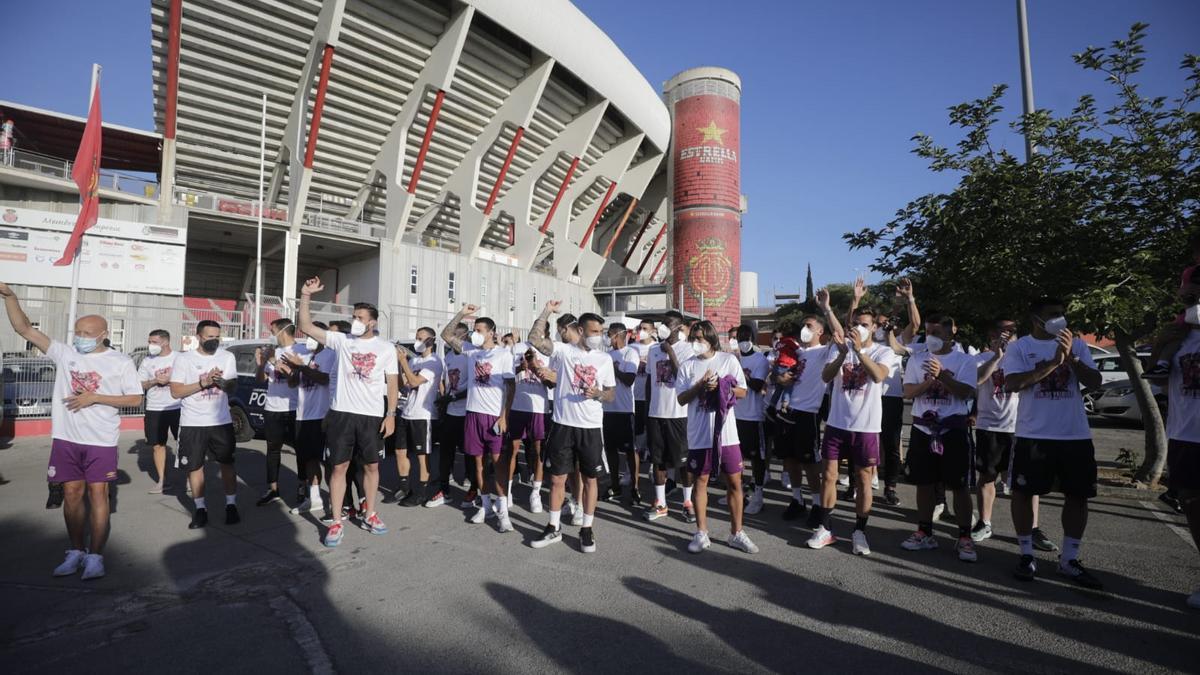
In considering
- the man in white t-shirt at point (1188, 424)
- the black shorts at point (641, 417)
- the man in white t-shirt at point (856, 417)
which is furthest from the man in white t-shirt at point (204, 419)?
the man in white t-shirt at point (1188, 424)

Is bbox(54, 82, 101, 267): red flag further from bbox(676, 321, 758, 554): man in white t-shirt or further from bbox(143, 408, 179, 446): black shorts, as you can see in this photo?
bbox(676, 321, 758, 554): man in white t-shirt

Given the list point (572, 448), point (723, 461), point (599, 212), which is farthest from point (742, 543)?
point (599, 212)

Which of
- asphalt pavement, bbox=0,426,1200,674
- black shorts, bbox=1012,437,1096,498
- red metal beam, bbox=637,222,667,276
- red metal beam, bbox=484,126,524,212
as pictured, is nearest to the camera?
asphalt pavement, bbox=0,426,1200,674

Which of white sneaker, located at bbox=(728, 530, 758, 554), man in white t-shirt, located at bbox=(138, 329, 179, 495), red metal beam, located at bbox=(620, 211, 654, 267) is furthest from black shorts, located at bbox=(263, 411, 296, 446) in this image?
red metal beam, located at bbox=(620, 211, 654, 267)

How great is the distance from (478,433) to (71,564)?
3.08m

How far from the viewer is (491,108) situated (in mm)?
29328

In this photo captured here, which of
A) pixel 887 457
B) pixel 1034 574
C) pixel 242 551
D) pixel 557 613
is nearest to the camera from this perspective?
pixel 557 613

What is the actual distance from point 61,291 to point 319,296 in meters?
11.9

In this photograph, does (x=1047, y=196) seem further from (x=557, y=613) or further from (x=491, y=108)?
(x=491, y=108)

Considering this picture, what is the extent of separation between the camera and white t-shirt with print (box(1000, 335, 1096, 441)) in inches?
158

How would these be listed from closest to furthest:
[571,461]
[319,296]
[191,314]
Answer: [571,461] → [191,314] → [319,296]

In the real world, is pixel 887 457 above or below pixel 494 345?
below

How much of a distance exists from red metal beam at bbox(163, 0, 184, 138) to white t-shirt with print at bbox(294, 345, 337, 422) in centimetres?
2215

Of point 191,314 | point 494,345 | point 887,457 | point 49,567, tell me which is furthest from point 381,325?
point 887,457
